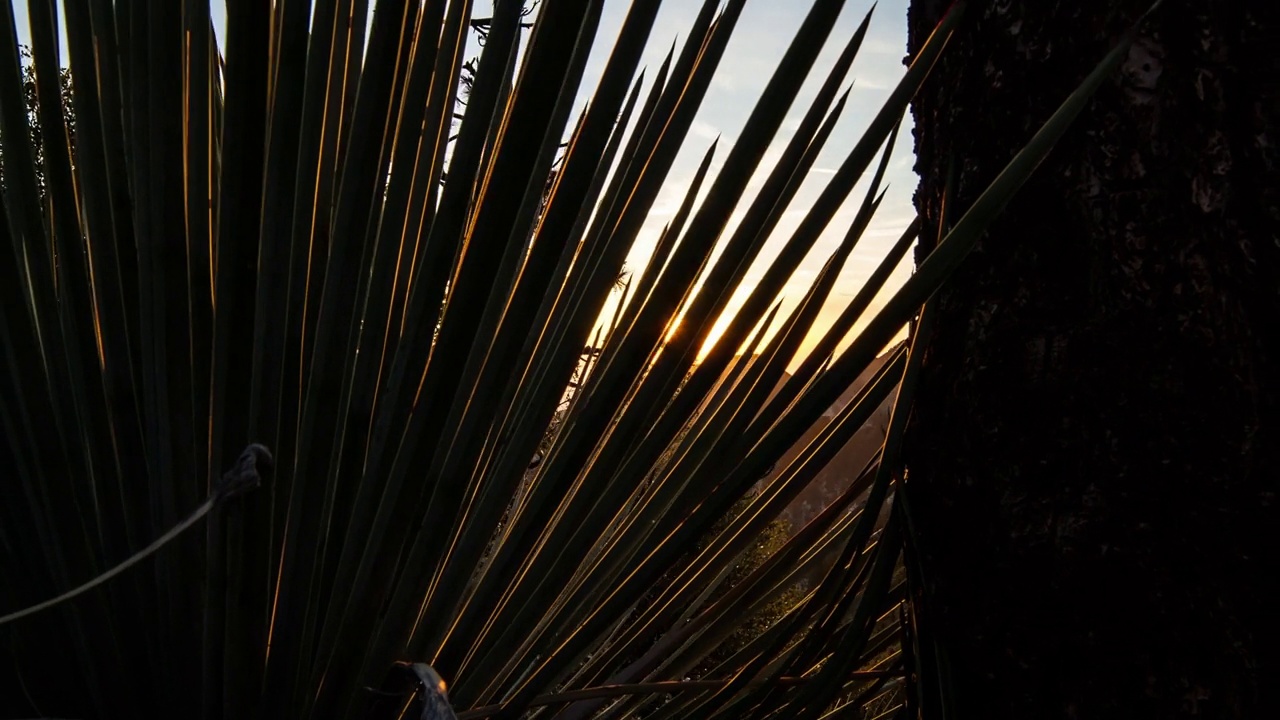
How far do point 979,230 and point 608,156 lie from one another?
0.39 m

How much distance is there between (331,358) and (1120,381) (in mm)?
415

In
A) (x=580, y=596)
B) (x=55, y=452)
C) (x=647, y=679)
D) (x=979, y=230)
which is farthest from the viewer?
(x=647, y=679)

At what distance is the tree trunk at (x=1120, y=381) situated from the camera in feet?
1.41

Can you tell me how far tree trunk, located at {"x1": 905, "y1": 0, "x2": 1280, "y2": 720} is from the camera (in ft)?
1.41

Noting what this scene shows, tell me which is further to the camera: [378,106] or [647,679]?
[647,679]

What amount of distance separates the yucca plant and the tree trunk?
0.20 feet

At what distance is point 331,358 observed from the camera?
1.46 feet

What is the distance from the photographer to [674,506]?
513 mm

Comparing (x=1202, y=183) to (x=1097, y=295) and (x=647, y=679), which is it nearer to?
(x=1097, y=295)

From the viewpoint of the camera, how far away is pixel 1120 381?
454 millimetres

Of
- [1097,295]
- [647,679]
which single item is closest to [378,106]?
[1097,295]

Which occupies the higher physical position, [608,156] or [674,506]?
[608,156]

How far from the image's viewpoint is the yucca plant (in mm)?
391

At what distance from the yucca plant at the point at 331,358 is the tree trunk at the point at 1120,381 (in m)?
0.06
